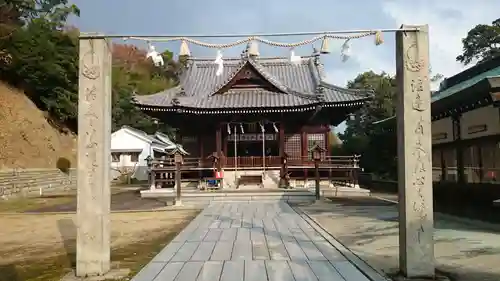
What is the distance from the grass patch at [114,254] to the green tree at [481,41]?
44867mm

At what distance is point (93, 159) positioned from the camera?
6.14m

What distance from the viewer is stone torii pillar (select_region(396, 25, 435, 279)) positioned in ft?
18.9

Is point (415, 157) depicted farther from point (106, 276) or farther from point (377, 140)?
point (377, 140)

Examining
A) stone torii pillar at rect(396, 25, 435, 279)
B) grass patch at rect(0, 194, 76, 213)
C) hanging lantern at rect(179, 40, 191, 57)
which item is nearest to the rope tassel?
stone torii pillar at rect(396, 25, 435, 279)

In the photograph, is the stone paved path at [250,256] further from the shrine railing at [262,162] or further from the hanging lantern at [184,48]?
the shrine railing at [262,162]

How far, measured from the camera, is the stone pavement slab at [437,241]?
252 inches

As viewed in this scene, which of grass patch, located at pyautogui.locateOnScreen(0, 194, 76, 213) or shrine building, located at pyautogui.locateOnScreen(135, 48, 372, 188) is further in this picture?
shrine building, located at pyautogui.locateOnScreen(135, 48, 372, 188)

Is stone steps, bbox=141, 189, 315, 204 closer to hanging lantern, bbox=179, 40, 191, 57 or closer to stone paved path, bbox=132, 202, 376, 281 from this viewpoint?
stone paved path, bbox=132, 202, 376, 281

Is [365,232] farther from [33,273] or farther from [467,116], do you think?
[33,273]

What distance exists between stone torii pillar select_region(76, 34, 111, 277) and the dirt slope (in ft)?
79.8

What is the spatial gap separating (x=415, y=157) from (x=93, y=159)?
4.26 m

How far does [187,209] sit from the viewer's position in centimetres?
1652

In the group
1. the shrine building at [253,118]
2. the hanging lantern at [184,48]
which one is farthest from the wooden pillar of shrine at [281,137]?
the hanging lantern at [184,48]

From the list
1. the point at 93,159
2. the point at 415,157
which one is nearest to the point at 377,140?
the point at 415,157
